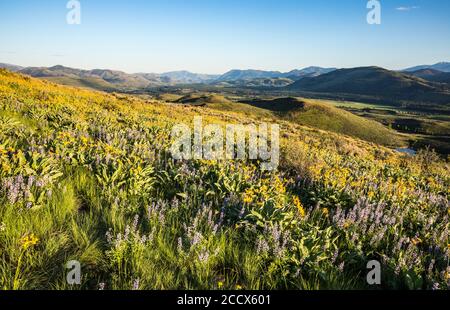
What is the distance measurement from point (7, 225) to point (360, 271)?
446 centimetres

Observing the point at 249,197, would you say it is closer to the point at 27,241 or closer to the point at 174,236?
the point at 174,236

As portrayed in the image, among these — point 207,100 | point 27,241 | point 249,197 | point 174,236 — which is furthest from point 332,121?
point 27,241

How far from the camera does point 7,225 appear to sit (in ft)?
11.8

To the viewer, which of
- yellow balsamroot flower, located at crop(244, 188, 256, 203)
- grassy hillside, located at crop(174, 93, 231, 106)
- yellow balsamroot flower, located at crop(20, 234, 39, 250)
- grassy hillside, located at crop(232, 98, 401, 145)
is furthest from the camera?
grassy hillside, located at crop(174, 93, 231, 106)

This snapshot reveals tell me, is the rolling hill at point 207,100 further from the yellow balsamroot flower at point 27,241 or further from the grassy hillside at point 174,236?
the yellow balsamroot flower at point 27,241

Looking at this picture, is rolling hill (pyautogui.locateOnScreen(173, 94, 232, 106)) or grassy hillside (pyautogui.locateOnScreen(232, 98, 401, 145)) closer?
grassy hillside (pyautogui.locateOnScreen(232, 98, 401, 145))

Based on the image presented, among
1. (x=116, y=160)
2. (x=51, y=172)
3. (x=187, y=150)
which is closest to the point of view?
(x=51, y=172)

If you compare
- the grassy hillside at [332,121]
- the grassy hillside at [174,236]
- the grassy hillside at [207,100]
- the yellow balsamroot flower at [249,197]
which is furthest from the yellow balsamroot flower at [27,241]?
the grassy hillside at [207,100]

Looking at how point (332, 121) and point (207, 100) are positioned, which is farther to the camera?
point (207, 100)

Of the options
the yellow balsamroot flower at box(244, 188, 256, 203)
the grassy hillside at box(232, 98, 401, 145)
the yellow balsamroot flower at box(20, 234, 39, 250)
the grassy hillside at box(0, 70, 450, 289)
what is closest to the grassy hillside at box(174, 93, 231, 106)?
the grassy hillside at box(232, 98, 401, 145)

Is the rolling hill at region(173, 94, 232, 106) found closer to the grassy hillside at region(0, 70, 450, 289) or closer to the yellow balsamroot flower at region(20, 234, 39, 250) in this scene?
the grassy hillside at region(0, 70, 450, 289)

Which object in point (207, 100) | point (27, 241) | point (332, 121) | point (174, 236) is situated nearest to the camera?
point (27, 241)
